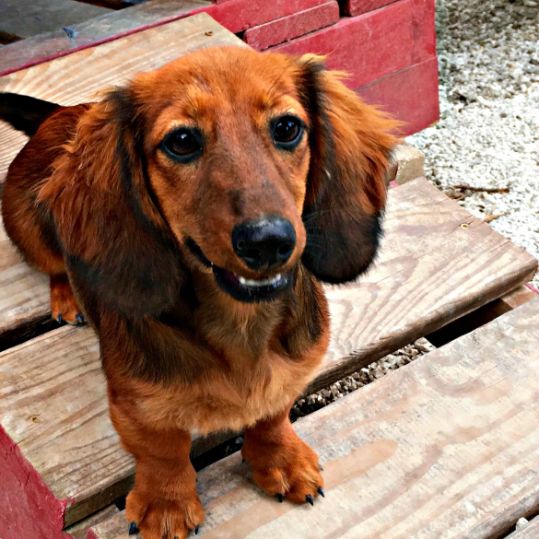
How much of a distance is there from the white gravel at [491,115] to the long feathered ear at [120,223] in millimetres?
1882

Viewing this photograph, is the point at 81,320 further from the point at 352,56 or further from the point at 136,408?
the point at 352,56

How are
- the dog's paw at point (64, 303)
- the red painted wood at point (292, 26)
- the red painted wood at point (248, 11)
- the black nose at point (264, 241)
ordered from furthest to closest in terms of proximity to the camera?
the red painted wood at point (292, 26) < the red painted wood at point (248, 11) < the dog's paw at point (64, 303) < the black nose at point (264, 241)

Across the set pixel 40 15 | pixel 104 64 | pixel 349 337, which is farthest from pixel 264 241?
pixel 40 15

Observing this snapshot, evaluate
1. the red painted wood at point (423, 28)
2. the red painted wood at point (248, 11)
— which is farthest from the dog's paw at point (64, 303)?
the red painted wood at point (423, 28)

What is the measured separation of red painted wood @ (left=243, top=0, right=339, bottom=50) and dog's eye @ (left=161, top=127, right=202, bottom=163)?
1.84 metres

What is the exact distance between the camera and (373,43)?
3.53m

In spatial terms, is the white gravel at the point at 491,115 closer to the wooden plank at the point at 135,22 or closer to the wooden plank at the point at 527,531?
the wooden plank at the point at 135,22

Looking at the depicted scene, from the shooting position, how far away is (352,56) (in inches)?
137

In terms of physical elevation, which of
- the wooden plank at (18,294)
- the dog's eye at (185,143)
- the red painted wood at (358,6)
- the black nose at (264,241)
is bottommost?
the red painted wood at (358,6)

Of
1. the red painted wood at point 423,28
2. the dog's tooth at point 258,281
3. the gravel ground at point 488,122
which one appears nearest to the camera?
the dog's tooth at point 258,281

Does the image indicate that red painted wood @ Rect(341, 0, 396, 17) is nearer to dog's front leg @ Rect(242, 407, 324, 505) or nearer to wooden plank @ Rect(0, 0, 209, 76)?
wooden plank @ Rect(0, 0, 209, 76)

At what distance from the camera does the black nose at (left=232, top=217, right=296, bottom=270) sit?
1.30 meters

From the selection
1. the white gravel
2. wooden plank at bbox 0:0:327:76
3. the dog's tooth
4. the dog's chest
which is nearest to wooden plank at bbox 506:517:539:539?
the dog's chest

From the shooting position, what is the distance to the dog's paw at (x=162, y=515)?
1.73 meters
